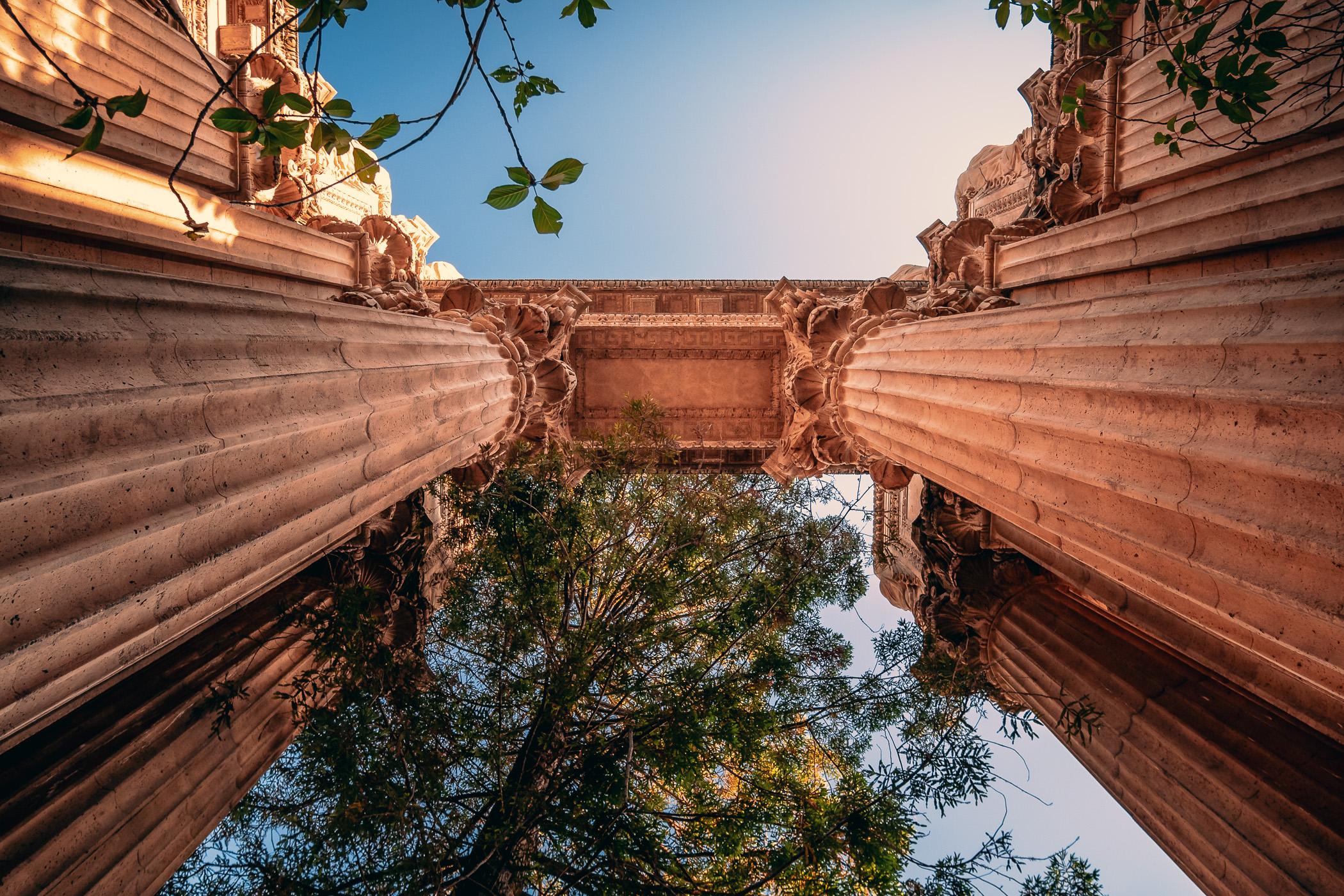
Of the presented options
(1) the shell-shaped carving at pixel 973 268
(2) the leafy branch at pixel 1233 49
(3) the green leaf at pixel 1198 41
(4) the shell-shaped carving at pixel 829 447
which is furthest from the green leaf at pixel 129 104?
(4) the shell-shaped carving at pixel 829 447

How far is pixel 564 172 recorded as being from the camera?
3.47 metres

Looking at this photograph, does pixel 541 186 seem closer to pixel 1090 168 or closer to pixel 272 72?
pixel 1090 168

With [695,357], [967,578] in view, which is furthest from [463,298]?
[967,578]

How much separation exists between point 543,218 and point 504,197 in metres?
0.31

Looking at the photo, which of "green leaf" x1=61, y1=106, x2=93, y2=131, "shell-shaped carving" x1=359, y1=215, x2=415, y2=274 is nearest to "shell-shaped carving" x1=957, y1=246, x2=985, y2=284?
"shell-shaped carving" x1=359, y1=215, x2=415, y2=274

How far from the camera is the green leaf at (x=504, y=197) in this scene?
3508 millimetres

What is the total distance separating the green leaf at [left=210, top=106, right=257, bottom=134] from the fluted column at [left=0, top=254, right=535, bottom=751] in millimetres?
1253

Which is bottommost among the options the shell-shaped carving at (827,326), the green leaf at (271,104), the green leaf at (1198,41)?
the shell-shaped carving at (827,326)

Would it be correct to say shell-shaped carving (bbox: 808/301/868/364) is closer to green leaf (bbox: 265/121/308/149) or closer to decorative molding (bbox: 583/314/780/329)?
decorative molding (bbox: 583/314/780/329)

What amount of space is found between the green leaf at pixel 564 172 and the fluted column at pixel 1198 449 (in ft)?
13.6

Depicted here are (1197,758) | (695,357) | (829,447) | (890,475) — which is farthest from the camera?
(695,357)

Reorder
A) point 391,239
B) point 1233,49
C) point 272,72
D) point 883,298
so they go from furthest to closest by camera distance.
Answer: point 883,298, point 391,239, point 272,72, point 1233,49

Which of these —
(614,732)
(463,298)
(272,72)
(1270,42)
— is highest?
(272,72)

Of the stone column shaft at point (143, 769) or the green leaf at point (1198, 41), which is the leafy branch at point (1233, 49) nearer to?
the green leaf at point (1198, 41)
